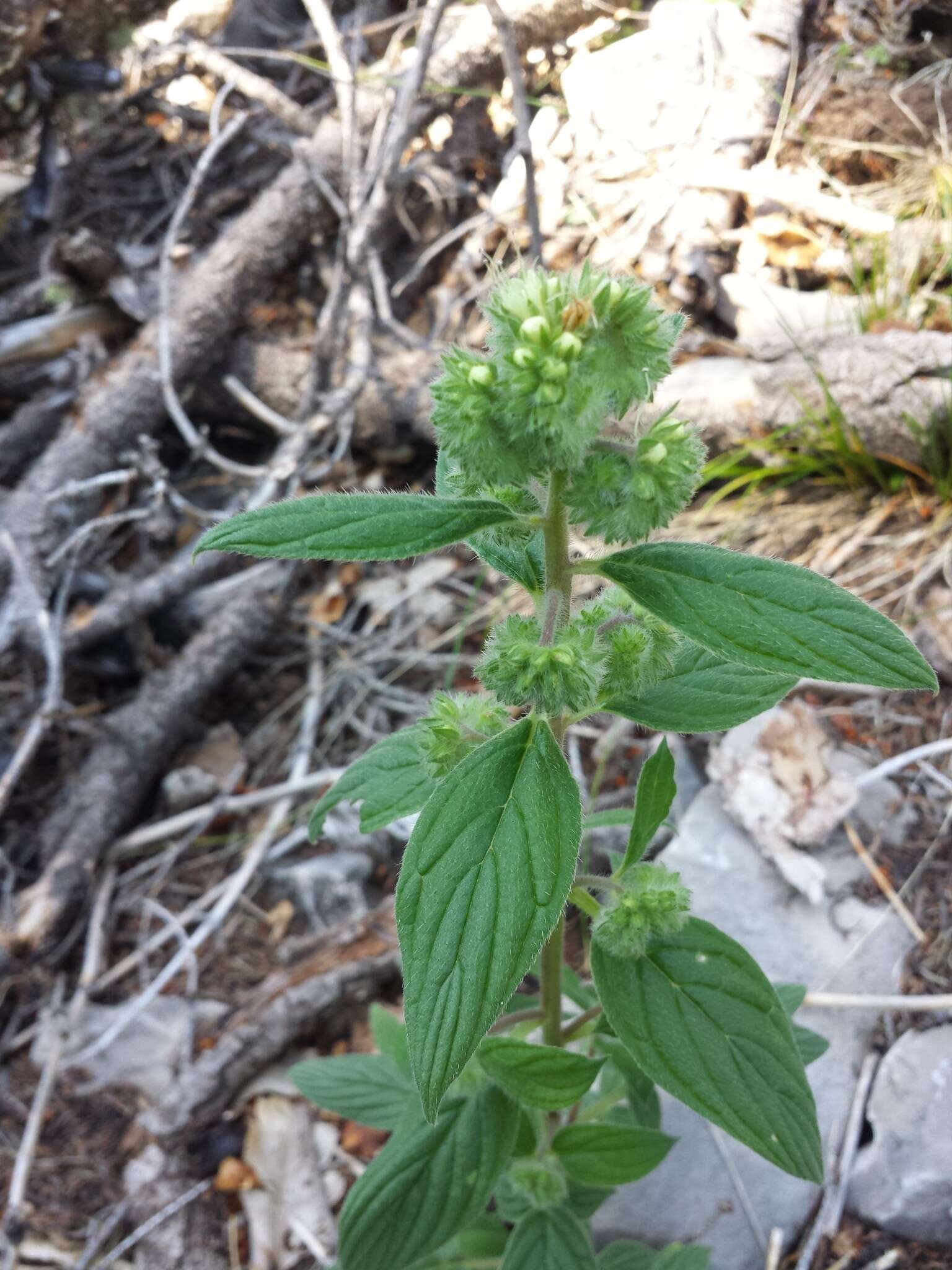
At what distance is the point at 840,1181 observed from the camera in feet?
6.08

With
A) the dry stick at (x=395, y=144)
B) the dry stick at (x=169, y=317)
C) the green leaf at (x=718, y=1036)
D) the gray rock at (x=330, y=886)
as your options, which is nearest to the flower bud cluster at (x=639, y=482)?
the green leaf at (x=718, y=1036)

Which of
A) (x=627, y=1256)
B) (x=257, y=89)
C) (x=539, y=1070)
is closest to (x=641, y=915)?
(x=539, y=1070)

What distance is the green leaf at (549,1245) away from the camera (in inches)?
58.9

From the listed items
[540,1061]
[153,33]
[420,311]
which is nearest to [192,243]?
[420,311]

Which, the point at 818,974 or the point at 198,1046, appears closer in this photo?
the point at 818,974

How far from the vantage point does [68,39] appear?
12.0ft

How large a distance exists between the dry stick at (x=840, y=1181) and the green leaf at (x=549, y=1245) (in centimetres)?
55

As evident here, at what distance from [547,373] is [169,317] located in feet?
8.92

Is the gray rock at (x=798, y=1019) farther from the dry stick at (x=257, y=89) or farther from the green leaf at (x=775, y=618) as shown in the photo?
the dry stick at (x=257, y=89)

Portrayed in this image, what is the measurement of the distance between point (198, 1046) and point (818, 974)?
149 centimetres

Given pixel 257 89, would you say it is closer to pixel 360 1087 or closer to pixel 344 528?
pixel 344 528

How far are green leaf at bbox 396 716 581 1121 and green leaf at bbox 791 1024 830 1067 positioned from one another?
0.89m

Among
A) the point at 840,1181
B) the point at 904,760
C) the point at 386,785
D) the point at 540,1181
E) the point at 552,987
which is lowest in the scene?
the point at 840,1181

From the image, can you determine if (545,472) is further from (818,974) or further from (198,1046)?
(198,1046)
